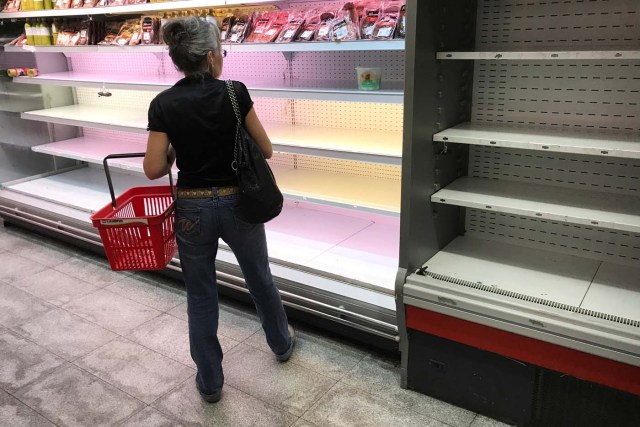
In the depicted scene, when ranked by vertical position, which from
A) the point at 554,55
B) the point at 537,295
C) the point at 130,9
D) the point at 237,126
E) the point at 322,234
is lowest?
the point at 322,234

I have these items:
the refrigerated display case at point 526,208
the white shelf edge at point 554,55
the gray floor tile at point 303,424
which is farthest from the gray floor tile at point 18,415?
the white shelf edge at point 554,55

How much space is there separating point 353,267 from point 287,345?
59 centimetres

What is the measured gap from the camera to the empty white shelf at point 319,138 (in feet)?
9.63

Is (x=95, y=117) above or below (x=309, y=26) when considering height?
below

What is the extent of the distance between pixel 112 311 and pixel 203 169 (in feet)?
5.63

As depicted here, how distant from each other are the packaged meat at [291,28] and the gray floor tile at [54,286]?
86.1 inches

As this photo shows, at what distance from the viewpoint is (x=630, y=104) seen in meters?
2.32

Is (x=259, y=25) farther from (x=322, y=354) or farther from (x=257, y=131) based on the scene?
(x=322, y=354)

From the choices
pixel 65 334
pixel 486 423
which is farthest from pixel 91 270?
pixel 486 423

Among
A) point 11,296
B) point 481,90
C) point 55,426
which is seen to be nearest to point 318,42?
point 481,90

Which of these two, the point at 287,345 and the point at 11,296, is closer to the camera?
the point at 287,345

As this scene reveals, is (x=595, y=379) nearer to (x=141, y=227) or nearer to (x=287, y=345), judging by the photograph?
(x=287, y=345)

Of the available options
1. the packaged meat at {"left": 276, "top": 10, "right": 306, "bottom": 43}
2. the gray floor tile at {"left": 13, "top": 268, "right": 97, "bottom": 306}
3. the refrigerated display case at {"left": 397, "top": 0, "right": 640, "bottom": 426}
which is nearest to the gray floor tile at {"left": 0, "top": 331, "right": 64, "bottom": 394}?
the gray floor tile at {"left": 13, "top": 268, "right": 97, "bottom": 306}

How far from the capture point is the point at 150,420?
2.51m
